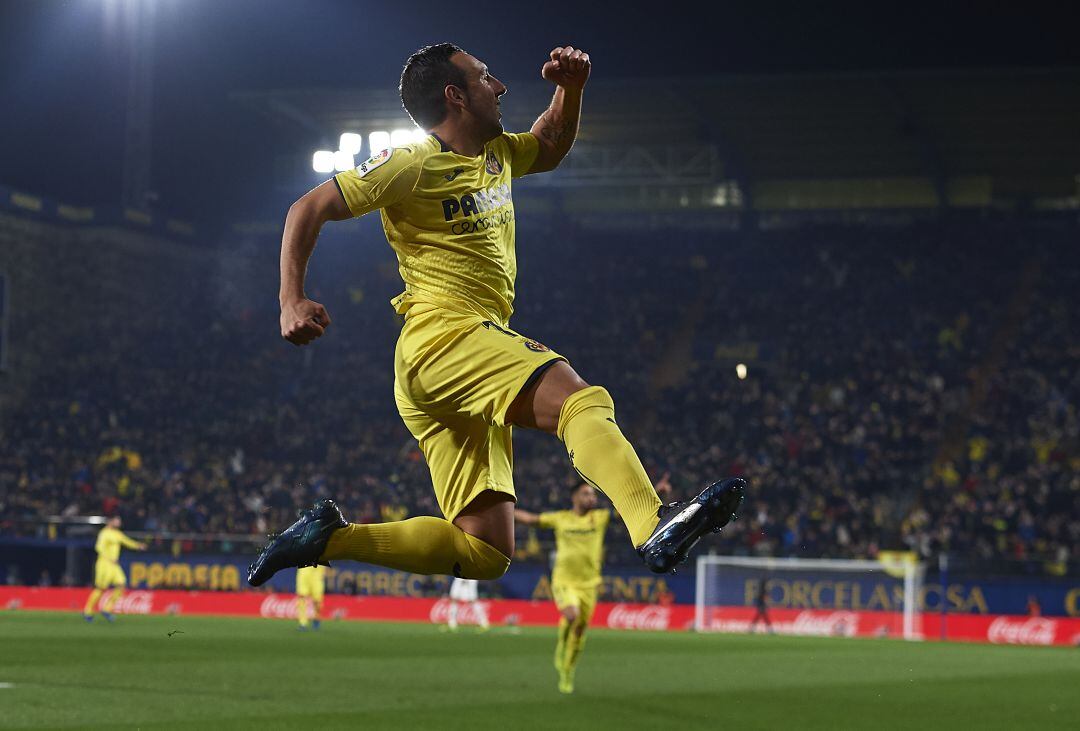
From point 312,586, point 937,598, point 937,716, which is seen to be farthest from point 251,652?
point 937,598

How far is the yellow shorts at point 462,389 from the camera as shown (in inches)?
212

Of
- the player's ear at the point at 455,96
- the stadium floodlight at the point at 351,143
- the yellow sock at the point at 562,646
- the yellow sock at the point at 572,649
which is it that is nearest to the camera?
the player's ear at the point at 455,96

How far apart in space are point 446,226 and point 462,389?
2.21 ft

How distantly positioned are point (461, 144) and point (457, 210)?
306mm

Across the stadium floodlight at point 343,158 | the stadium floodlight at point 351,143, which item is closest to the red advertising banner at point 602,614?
the stadium floodlight at point 343,158

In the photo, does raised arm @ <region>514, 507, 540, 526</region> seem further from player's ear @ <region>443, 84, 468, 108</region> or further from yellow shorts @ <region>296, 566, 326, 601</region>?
yellow shorts @ <region>296, 566, 326, 601</region>

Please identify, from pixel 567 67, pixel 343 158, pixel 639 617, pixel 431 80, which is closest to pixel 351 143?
pixel 343 158

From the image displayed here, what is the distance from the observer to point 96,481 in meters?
35.4

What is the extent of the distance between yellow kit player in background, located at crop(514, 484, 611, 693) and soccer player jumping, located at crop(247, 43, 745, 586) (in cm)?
898

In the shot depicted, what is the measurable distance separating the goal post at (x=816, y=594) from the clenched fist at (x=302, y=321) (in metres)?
23.1

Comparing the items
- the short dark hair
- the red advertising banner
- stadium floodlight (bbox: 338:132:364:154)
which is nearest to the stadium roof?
stadium floodlight (bbox: 338:132:364:154)

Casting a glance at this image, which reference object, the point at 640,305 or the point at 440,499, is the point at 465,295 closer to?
the point at 440,499

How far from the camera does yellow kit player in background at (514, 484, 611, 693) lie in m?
15.6

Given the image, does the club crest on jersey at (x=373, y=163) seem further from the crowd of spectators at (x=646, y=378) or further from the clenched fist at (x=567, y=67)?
the crowd of spectators at (x=646, y=378)
